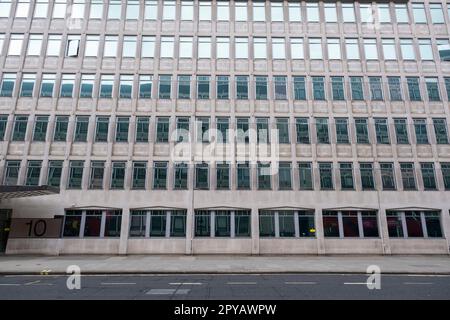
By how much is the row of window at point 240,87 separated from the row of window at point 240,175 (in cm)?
631

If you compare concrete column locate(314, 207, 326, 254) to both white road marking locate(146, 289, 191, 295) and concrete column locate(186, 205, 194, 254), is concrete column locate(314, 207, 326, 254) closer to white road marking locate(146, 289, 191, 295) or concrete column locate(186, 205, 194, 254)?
concrete column locate(186, 205, 194, 254)

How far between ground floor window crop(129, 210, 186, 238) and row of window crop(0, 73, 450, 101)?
1040 cm

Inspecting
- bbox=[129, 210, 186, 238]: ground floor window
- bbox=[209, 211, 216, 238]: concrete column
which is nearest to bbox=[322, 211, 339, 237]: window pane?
bbox=[209, 211, 216, 238]: concrete column

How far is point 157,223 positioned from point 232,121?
1085 centimetres

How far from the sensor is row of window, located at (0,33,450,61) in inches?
1034

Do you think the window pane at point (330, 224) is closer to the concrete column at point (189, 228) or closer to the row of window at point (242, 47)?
the concrete column at point (189, 228)

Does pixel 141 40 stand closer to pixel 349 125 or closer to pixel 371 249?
pixel 349 125

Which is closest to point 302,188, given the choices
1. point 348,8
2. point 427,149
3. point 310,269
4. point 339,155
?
point 339,155

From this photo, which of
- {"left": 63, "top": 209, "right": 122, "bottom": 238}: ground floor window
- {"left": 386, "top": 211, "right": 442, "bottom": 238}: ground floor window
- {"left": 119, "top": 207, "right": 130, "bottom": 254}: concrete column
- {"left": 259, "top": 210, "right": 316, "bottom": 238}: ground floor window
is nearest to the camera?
{"left": 119, "top": 207, "right": 130, "bottom": 254}: concrete column

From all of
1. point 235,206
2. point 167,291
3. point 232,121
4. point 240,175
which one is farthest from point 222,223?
point 167,291

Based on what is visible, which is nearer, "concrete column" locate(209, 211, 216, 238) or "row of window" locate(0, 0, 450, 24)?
"concrete column" locate(209, 211, 216, 238)

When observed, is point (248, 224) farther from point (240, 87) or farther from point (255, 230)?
point (240, 87)

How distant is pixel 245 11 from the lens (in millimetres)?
→ 27828

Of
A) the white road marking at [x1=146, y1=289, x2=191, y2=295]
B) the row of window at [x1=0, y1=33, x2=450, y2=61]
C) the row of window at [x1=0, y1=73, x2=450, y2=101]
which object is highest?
the row of window at [x1=0, y1=33, x2=450, y2=61]
